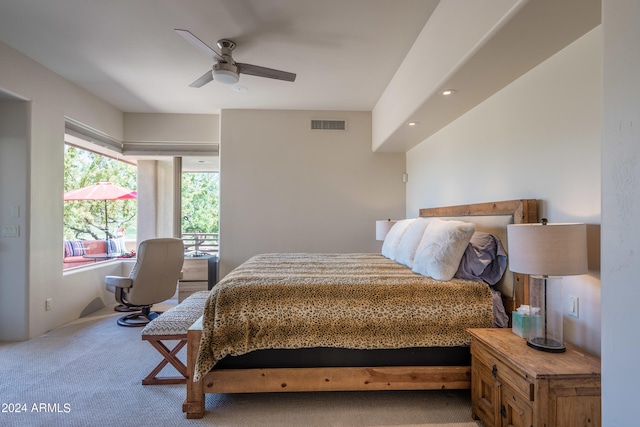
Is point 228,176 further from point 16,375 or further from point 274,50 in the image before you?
point 16,375

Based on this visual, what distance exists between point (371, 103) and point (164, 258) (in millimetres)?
3225

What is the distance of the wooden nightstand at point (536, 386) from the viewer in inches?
53.5

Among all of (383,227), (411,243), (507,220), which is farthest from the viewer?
(383,227)

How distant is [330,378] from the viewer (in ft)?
6.52

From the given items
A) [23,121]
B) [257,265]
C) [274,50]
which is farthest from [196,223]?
[274,50]

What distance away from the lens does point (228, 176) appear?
456cm

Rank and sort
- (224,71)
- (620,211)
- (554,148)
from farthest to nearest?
(224,71)
(554,148)
(620,211)

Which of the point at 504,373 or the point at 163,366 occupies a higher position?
the point at 504,373

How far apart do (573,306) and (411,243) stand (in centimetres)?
122

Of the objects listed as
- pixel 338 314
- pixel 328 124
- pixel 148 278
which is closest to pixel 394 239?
→ pixel 338 314

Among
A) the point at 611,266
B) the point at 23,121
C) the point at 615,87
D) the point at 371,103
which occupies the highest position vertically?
the point at 371,103

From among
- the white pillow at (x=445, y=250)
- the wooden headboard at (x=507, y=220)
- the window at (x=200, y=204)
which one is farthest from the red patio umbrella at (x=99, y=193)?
the wooden headboard at (x=507, y=220)

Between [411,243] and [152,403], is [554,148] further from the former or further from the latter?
[152,403]

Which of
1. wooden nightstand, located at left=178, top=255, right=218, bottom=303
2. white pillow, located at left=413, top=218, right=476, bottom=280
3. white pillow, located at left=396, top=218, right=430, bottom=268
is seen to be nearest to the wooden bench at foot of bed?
white pillow, located at left=413, top=218, right=476, bottom=280
